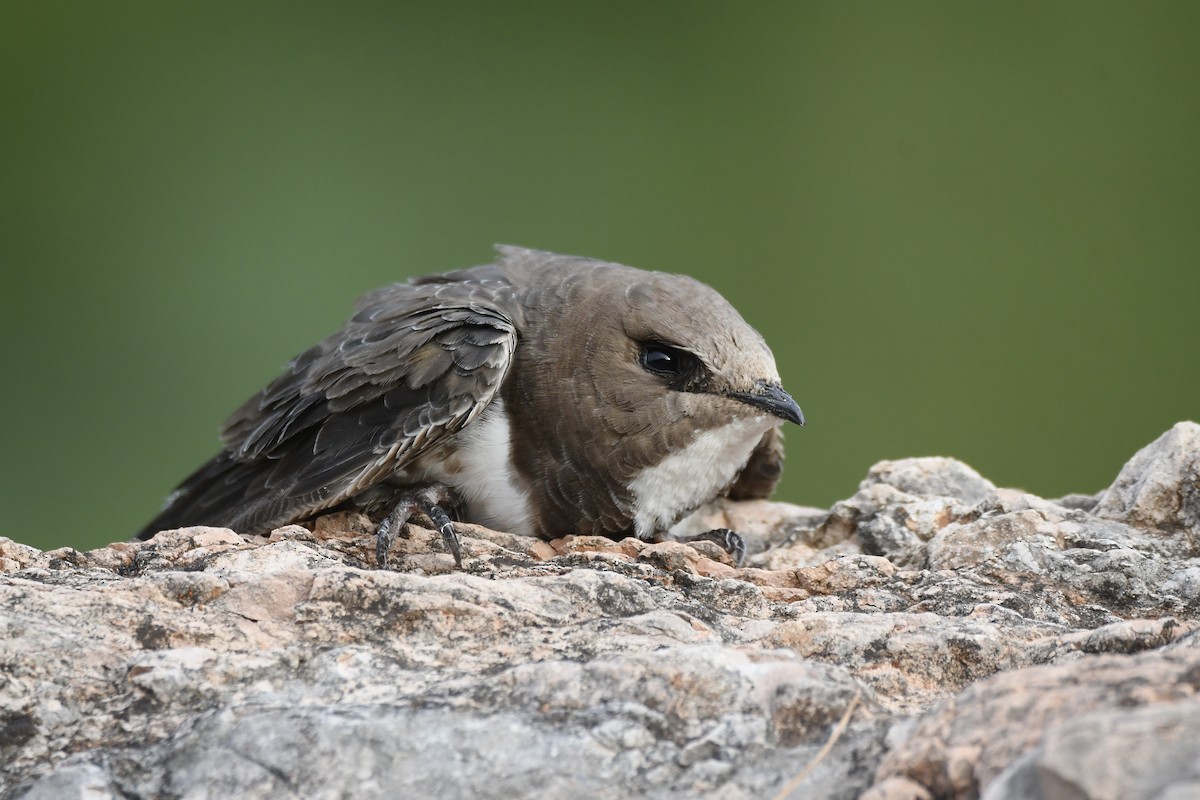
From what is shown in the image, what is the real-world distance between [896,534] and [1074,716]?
5.05 ft

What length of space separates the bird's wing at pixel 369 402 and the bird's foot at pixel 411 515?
0.14 meters

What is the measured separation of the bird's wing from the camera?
2.90 m

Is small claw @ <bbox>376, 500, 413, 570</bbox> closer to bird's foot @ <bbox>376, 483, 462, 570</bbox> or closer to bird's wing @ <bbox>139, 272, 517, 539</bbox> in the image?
bird's foot @ <bbox>376, 483, 462, 570</bbox>

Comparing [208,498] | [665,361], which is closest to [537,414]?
[665,361]

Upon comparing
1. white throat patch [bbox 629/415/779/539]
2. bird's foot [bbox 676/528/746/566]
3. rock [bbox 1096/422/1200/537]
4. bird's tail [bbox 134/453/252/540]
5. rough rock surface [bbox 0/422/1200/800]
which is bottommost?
rough rock surface [bbox 0/422/1200/800]

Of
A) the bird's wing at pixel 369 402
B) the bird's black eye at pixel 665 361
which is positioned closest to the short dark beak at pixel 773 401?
the bird's black eye at pixel 665 361

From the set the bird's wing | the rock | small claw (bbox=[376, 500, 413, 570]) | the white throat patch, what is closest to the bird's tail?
the bird's wing

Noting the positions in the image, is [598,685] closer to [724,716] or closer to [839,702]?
[724,716]

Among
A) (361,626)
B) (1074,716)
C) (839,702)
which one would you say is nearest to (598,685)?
(839,702)

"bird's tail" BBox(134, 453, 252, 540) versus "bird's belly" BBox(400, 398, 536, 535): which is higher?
"bird's tail" BBox(134, 453, 252, 540)

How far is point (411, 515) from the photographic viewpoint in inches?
111

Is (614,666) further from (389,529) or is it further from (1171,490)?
(1171,490)

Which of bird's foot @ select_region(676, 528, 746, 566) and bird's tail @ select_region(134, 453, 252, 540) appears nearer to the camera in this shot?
bird's foot @ select_region(676, 528, 746, 566)

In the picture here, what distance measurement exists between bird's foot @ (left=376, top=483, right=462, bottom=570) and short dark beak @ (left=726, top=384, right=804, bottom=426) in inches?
32.1
